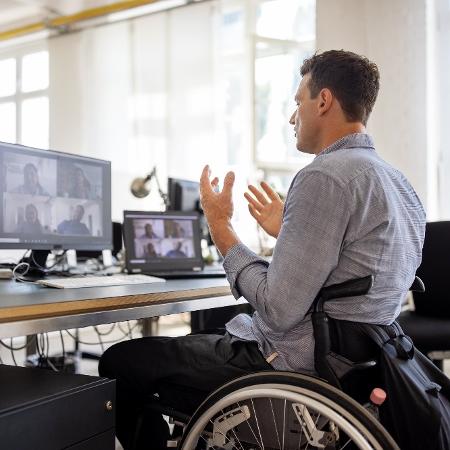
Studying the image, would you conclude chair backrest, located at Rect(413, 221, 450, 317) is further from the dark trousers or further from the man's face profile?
the dark trousers

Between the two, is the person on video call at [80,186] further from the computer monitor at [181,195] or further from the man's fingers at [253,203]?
the computer monitor at [181,195]

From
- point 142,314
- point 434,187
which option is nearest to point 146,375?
point 142,314

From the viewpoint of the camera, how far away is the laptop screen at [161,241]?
227 centimetres

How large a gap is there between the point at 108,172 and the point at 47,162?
0.97 feet

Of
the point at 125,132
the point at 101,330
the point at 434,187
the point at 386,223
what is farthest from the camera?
the point at 125,132

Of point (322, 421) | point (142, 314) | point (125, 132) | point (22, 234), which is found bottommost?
point (322, 421)

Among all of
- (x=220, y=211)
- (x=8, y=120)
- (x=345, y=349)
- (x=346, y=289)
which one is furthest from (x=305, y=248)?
(x=8, y=120)

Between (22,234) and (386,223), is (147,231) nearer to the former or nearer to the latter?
(22,234)

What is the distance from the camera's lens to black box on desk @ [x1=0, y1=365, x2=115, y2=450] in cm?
120

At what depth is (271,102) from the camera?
192 inches

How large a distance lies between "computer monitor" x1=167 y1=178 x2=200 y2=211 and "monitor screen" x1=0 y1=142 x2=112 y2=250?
0.87 m

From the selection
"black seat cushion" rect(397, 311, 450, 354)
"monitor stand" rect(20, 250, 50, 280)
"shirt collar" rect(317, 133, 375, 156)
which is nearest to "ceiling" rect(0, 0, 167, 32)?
"monitor stand" rect(20, 250, 50, 280)

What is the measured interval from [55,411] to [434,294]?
5.75 ft

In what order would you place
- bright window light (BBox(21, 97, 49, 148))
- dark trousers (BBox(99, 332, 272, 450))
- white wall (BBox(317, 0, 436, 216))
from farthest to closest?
1. bright window light (BBox(21, 97, 49, 148))
2. white wall (BBox(317, 0, 436, 216))
3. dark trousers (BBox(99, 332, 272, 450))
